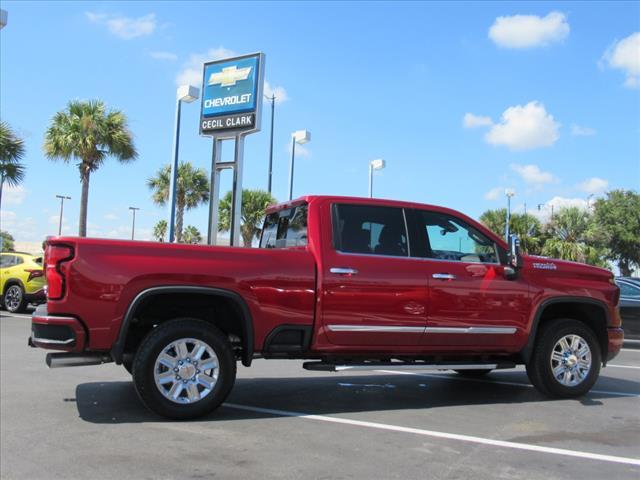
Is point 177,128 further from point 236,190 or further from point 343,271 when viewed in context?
point 343,271

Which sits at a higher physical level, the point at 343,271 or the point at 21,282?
the point at 343,271

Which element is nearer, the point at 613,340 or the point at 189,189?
the point at 613,340

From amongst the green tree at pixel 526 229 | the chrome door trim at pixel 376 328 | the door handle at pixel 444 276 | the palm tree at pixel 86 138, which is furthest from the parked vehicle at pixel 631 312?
the green tree at pixel 526 229

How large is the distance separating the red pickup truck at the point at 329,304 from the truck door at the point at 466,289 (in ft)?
0.04

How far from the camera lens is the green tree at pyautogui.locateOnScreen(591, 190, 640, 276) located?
141 feet

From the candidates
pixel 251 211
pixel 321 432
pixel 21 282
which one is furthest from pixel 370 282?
pixel 251 211

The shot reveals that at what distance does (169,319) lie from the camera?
17.8 feet

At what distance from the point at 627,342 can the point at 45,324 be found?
12.8 metres

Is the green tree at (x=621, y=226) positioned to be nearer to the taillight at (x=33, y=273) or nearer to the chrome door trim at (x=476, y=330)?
the taillight at (x=33, y=273)

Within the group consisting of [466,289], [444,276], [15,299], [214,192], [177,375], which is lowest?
[15,299]

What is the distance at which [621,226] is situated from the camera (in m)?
43.3

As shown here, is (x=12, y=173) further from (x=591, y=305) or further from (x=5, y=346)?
(x=591, y=305)

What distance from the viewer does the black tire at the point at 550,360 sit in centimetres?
638

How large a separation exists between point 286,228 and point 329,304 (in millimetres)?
1233
